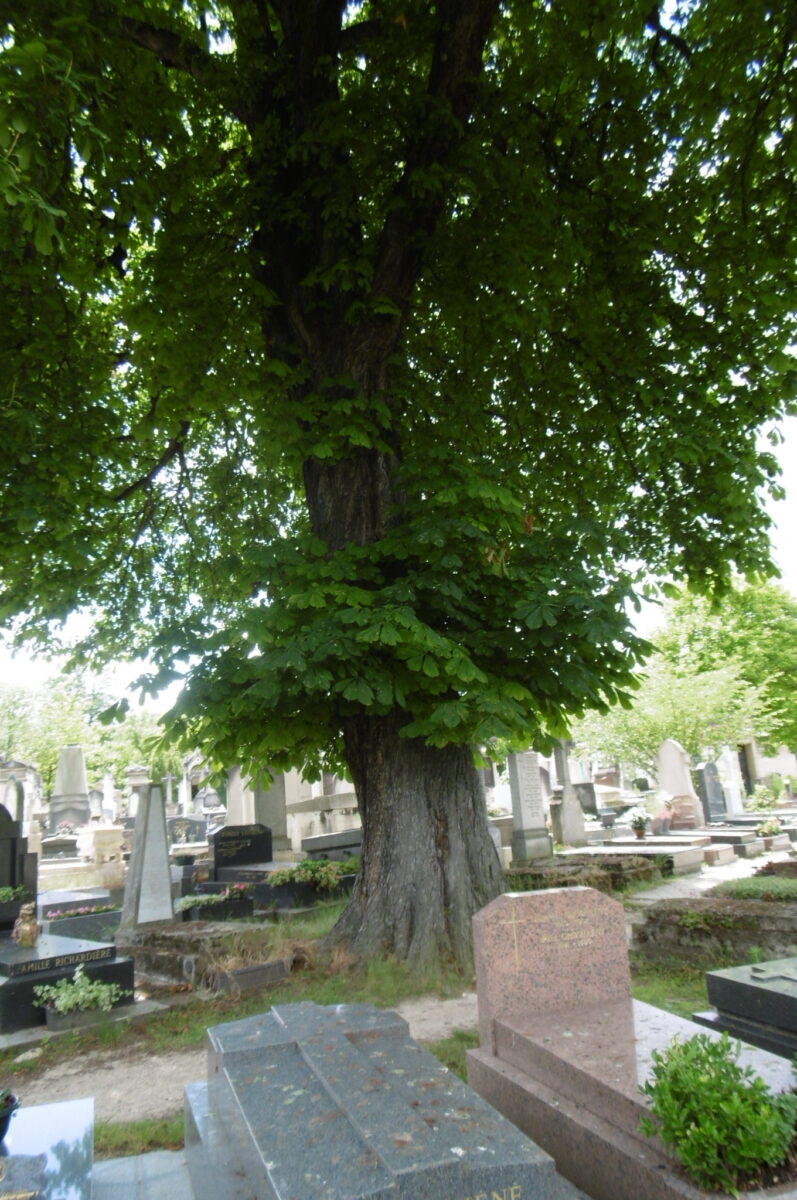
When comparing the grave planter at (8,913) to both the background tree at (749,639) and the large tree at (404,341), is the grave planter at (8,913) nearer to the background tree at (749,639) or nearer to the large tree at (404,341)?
the large tree at (404,341)

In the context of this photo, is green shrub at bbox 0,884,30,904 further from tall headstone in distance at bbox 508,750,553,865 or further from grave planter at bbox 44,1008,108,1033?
tall headstone in distance at bbox 508,750,553,865

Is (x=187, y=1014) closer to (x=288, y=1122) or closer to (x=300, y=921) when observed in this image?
(x=300, y=921)

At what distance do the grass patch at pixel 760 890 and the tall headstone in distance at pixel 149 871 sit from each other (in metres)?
7.40

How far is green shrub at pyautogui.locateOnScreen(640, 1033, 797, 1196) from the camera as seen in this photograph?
291cm

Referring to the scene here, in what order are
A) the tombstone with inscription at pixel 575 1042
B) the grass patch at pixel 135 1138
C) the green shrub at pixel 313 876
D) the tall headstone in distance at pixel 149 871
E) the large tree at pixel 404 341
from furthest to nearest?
the green shrub at pixel 313 876
the tall headstone in distance at pixel 149 871
the large tree at pixel 404 341
the grass patch at pixel 135 1138
the tombstone with inscription at pixel 575 1042


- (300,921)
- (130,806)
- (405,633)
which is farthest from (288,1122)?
(130,806)

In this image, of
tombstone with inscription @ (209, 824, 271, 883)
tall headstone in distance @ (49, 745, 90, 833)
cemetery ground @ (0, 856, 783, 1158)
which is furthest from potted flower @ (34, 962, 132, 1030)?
tall headstone in distance @ (49, 745, 90, 833)

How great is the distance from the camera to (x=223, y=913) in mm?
11938

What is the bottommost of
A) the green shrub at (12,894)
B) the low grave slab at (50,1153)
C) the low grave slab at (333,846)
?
the low grave slab at (50,1153)

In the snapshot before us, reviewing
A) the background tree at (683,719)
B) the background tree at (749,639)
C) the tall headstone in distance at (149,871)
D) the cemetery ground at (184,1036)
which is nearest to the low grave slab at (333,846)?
the tall headstone in distance at (149,871)

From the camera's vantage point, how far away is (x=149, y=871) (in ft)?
37.2

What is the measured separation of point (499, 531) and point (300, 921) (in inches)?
246

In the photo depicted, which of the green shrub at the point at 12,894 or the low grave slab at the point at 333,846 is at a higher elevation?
the low grave slab at the point at 333,846

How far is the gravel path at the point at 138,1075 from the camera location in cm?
525
